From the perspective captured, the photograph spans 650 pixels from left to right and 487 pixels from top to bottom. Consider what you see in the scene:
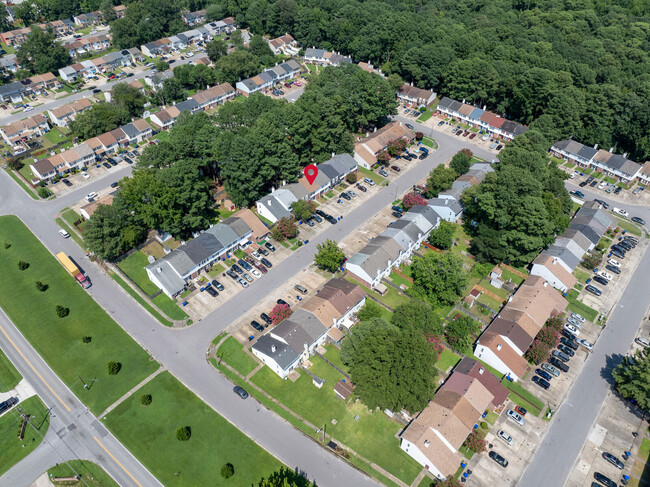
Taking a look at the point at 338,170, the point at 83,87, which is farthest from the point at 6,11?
the point at 338,170

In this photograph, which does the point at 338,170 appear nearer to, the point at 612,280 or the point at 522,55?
the point at 612,280

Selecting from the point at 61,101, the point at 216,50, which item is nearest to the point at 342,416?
the point at 61,101

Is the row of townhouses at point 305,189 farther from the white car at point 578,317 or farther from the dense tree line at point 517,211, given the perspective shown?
the white car at point 578,317

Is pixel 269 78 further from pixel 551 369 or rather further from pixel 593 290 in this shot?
pixel 551 369

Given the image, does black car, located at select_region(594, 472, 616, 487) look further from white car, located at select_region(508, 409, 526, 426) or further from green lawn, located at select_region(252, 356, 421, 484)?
green lawn, located at select_region(252, 356, 421, 484)

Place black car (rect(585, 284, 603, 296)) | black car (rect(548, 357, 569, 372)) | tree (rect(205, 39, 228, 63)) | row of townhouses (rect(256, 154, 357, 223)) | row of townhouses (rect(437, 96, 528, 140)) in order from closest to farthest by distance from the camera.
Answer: black car (rect(548, 357, 569, 372)) < black car (rect(585, 284, 603, 296)) < row of townhouses (rect(256, 154, 357, 223)) < row of townhouses (rect(437, 96, 528, 140)) < tree (rect(205, 39, 228, 63))

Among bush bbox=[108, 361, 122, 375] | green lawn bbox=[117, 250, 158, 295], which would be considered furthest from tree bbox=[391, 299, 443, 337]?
green lawn bbox=[117, 250, 158, 295]
